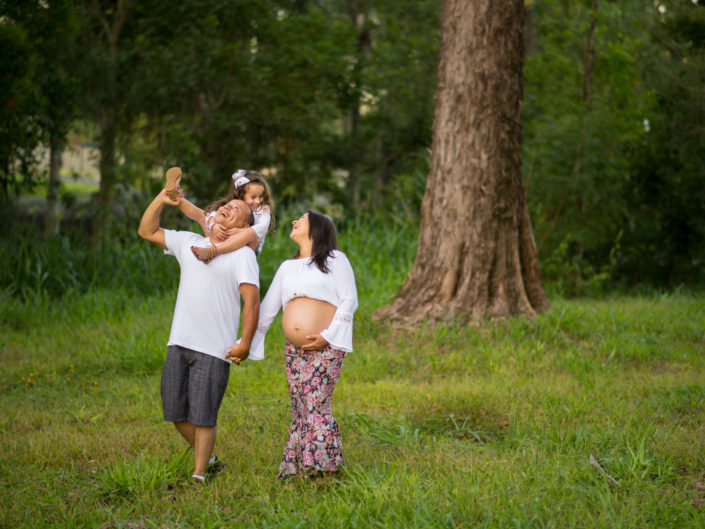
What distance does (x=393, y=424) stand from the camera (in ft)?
17.2

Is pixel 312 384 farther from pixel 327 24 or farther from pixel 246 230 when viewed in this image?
pixel 327 24

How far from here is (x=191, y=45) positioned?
1379 cm

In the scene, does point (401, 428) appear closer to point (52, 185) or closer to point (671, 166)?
point (671, 166)

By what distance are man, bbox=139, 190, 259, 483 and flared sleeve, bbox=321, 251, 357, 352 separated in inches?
17.3

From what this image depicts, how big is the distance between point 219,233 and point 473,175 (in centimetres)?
429

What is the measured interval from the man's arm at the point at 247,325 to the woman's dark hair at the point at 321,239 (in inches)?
15.5

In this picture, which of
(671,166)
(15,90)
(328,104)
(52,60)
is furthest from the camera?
(328,104)

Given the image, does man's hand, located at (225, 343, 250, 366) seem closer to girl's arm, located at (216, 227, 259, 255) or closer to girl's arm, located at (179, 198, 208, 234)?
girl's arm, located at (216, 227, 259, 255)

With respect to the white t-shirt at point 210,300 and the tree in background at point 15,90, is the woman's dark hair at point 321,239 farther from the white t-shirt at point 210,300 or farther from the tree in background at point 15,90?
the tree in background at point 15,90

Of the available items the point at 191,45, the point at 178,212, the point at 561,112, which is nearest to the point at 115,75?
the point at 191,45

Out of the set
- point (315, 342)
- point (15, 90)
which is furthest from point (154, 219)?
point (15, 90)

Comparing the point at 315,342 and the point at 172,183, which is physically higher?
the point at 172,183

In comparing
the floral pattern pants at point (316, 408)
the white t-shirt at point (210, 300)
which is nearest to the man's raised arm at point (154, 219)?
the white t-shirt at point (210, 300)

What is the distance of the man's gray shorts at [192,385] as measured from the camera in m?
4.12
